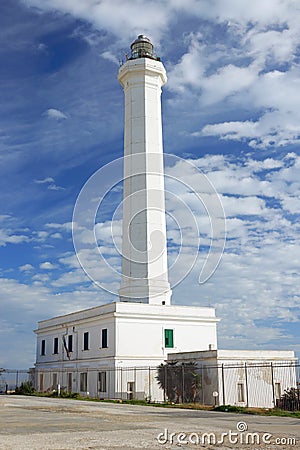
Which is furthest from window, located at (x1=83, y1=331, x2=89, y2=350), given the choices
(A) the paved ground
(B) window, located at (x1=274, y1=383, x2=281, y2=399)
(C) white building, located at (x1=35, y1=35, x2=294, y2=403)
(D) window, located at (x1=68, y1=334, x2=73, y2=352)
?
(A) the paved ground

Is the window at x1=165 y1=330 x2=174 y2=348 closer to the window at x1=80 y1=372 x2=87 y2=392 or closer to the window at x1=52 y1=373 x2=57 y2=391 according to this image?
the window at x1=80 y1=372 x2=87 y2=392

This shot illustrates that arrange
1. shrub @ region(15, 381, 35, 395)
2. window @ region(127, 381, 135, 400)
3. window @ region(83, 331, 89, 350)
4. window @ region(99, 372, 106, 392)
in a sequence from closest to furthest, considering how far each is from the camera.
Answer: window @ region(127, 381, 135, 400) → window @ region(99, 372, 106, 392) → window @ region(83, 331, 89, 350) → shrub @ region(15, 381, 35, 395)

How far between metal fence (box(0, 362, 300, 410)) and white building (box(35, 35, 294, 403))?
0.08 metres

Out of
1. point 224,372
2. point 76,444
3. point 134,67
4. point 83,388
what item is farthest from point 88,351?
point 76,444

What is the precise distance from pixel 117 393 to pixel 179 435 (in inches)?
730

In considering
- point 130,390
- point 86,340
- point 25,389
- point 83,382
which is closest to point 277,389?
point 130,390

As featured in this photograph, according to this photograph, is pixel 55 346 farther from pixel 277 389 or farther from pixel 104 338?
pixel 277 389

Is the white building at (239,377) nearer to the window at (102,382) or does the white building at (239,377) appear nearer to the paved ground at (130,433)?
the window at (102,382)

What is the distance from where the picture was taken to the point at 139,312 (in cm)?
3123

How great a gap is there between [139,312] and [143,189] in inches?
290

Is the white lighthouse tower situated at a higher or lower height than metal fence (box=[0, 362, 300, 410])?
higher

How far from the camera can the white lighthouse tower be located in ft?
107

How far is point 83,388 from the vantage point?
3300 cm

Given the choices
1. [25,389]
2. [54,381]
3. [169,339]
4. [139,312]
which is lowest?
[25,389]
